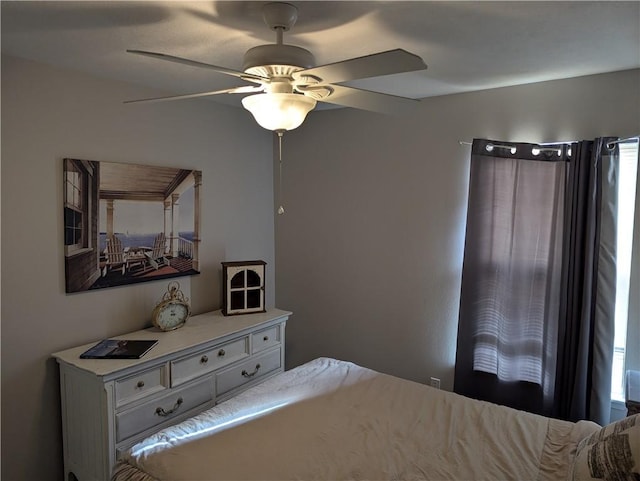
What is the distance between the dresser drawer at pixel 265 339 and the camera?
2957mm

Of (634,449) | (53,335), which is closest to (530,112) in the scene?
(634,449)

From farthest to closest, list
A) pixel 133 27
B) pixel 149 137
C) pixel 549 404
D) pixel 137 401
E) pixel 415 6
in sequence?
pixel 149 137 < pixel 549 404 < pixel 137 401 < pixel 133 27 < pixel 415 6

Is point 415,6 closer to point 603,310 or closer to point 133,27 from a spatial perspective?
point 133,27

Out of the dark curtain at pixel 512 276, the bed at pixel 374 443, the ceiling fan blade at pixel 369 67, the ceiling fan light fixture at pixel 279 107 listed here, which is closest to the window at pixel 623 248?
the dark curtain at pixel 512 276

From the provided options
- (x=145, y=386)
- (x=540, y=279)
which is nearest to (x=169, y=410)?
(x=145, y=386)

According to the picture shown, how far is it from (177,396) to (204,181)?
1505 mm

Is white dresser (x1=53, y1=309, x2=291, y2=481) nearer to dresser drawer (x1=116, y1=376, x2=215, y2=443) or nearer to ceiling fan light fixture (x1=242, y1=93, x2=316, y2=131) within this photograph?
dresser drawer (x1=116, y1=376, x2=215, y2=443)

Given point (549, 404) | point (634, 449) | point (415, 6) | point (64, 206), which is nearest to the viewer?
point (634, 449)

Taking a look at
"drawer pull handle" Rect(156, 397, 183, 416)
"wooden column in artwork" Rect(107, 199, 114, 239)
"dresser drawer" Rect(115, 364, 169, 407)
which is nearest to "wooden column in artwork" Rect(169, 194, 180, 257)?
"wooden column in artwork" Rect(107, 199, 114, 239)

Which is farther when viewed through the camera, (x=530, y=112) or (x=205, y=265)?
(x=205, y=265)

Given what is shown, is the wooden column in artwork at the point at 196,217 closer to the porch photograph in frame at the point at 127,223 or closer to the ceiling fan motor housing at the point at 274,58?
the porch photograph in frame at the point at 127,223

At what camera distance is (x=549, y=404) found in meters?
2.59

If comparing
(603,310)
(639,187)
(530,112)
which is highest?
(530,112)

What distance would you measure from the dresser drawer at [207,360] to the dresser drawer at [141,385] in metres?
0.06
